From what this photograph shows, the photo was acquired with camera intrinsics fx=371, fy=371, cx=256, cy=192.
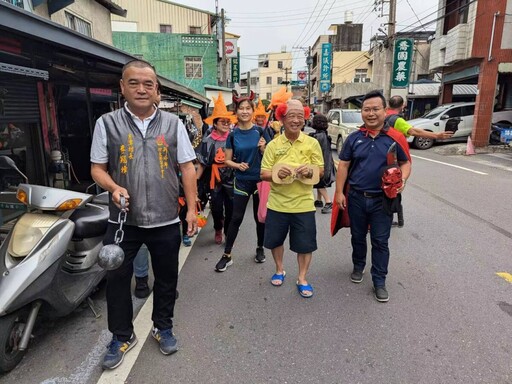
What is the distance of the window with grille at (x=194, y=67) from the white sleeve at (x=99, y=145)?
25189 millimetres

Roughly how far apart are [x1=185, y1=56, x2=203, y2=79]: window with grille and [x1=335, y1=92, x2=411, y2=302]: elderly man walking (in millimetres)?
24374

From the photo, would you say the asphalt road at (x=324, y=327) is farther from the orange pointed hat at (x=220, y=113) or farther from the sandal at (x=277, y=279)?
the orange pointed hat at (x=220, y=113)

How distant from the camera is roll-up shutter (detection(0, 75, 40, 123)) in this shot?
16.3 ft

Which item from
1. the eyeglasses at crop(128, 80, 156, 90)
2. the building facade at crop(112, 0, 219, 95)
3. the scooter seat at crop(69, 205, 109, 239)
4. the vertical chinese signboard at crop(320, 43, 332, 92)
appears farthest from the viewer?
the vertical chinese signboard at crop(320, 43, 332, 92)

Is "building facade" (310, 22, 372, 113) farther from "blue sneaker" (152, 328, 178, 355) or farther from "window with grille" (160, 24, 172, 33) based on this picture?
"blue sneaker" (152, 328, 178, 355)

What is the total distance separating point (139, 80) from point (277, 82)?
68.8 m

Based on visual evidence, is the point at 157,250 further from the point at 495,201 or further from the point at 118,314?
the point at 495,201

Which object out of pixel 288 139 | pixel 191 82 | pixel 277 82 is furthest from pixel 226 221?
pixel 277 82

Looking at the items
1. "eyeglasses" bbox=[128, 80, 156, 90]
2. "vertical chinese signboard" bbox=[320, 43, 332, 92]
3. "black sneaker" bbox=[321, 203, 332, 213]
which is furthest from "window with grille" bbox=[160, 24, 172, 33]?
"eyeglasses" bbox=[128, 80, 156, 90]

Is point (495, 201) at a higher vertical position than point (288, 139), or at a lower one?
lower

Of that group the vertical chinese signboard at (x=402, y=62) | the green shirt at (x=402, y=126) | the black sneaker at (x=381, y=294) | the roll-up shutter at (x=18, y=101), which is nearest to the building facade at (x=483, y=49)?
the vertical chinese signboard at (x=402, y=62)

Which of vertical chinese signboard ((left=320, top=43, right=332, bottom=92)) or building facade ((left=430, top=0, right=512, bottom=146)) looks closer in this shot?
building facade ((left=430, top=0, right=512, bottom=146))

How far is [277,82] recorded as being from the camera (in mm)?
68125

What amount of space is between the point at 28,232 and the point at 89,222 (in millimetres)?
440
